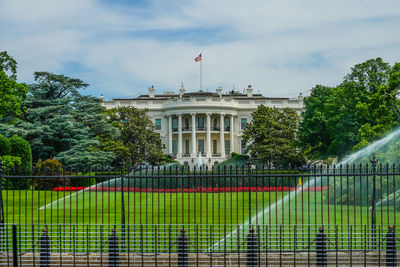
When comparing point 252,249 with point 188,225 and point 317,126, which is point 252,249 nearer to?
point 188,225

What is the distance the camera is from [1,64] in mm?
31266

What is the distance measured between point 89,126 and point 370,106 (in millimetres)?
24095

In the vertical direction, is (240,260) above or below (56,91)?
below

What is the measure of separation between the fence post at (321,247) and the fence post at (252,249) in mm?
1064

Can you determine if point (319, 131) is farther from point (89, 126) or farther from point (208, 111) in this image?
point (208, 111)

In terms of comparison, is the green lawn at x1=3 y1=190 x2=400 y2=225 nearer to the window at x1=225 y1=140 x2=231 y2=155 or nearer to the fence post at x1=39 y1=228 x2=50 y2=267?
the fence post at x1=39 y1=228 x2=50 y2=267

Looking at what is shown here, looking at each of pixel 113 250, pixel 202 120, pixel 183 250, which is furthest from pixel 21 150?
pixel 202 120

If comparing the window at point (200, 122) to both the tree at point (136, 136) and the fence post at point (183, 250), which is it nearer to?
the tree at point (136, 136)

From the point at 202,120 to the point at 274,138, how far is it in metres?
22.3

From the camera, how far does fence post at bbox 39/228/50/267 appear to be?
9.91 metres

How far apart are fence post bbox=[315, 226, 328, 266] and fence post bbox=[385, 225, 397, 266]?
3.56 ft

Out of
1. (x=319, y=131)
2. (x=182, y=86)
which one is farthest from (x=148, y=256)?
(x=182, y=86)

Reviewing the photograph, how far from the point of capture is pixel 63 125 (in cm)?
4134

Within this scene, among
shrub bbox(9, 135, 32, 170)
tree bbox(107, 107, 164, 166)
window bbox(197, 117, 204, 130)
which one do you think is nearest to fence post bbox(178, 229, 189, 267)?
shrub bbox(9, 135, 32, 170)
